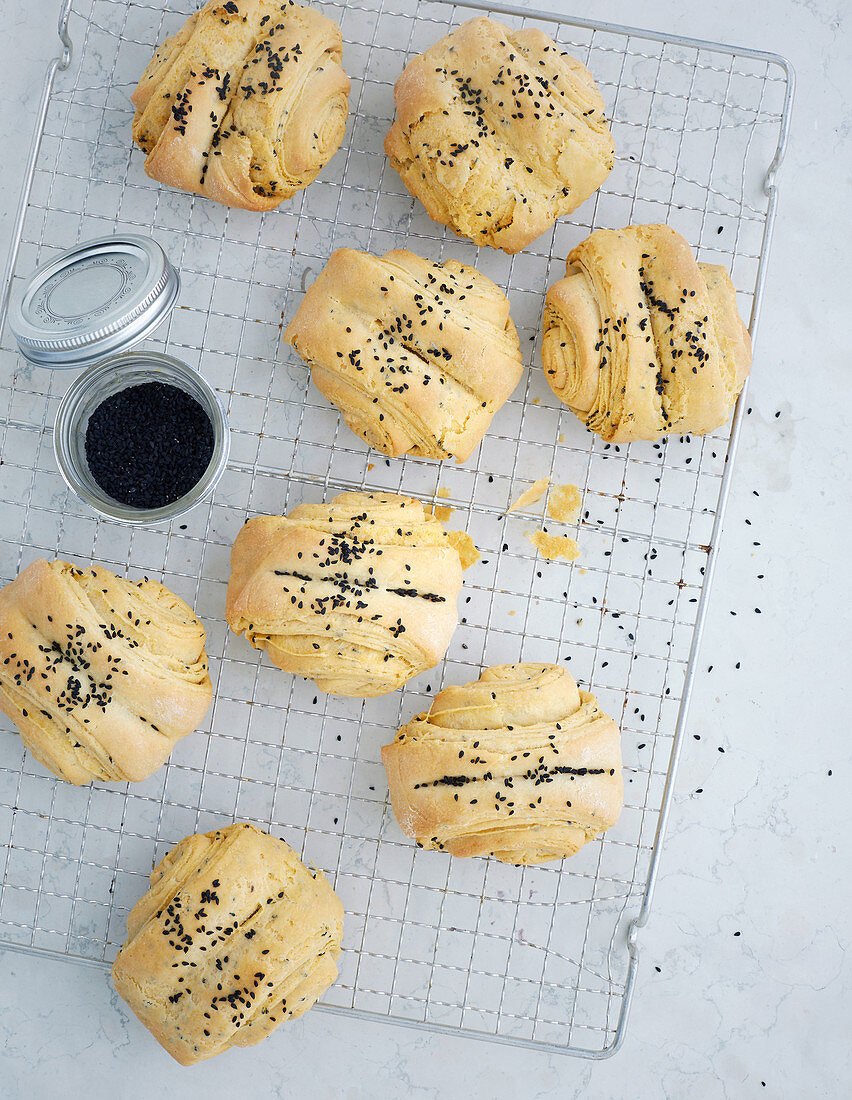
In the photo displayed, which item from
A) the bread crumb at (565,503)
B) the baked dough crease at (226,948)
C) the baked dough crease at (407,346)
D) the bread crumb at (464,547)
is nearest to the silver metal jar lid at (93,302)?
the baked dough crease at (407,346)

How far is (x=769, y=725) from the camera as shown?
314 cm

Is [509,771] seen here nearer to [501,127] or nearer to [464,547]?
[464,547]

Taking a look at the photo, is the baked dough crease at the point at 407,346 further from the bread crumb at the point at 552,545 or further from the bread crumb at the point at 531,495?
the bread crumb at the point at 552,545

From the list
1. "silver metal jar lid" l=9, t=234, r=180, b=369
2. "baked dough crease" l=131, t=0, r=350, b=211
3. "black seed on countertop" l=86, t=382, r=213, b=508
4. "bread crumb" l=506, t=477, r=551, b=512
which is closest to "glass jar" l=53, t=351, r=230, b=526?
"black seed on countertop" l=86, t=382, r=213, b=508

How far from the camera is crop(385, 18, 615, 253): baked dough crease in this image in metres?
2.71

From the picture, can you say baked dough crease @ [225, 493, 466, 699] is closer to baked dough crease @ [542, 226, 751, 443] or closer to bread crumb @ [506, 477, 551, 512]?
bread crumb @ [506, 477, 551, 512]

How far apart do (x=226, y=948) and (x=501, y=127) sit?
8.64ft

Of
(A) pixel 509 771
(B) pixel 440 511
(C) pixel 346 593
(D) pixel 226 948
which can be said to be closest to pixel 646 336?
(B) pixel 440 511

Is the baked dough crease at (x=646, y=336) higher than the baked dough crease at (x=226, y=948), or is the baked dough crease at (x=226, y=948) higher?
the baked dough crease at (x=646, y=336)

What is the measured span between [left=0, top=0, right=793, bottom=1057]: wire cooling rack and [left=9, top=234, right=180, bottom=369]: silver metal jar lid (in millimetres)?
415

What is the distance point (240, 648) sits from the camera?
118 inches

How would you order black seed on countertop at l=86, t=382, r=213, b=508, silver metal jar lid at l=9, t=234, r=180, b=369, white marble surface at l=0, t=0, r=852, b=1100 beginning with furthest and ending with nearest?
white marble surface at l=0, t=0, r=852, b=1100 → black seed on countertop at l=86, t=382, r=213, b=508 → silver metal jar lid at l=9, t=234, r=180, b=369

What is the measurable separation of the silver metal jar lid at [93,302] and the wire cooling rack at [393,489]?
1.36 ft

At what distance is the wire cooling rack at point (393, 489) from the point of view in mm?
2994
